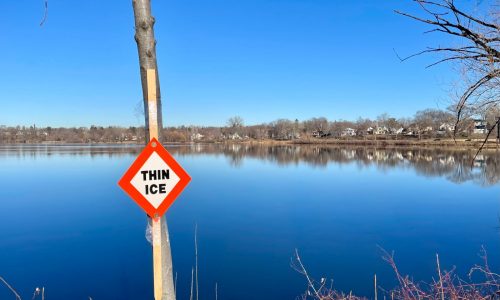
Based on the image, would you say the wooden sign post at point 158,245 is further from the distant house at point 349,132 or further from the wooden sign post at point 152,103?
the distant house at point 349,132

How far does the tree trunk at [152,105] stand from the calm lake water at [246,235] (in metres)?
4.32

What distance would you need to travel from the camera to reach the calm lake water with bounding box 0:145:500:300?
23.1ft

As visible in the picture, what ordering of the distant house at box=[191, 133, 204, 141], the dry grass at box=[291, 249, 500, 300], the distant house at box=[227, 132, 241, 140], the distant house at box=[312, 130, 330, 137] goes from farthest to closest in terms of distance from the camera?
the distant house at box=[191, 133, 204, 141], the distant house at box=[227, 132, 241, 140], the distant house at box=[312, 130, 330, 137], the dry grass at box=[291, 249, 500, 300]

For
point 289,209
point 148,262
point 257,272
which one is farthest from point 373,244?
point 148,262

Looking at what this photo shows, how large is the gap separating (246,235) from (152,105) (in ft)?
26.7

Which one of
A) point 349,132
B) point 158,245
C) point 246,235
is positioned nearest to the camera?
point 158,245

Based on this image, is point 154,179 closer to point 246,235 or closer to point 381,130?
point 246,235

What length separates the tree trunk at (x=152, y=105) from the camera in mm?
2346

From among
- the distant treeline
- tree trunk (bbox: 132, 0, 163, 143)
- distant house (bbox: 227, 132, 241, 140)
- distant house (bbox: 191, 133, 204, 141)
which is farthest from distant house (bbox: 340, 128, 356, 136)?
tree trunk (bbox: 132, 0, 163, 143)

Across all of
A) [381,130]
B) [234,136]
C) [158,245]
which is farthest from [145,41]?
[234,136]

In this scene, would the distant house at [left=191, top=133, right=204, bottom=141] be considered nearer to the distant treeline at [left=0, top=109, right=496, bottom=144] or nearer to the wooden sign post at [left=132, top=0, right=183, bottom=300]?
the distant treeline at [left=0, top=109, right=496, bottom=144]

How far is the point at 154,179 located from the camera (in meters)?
2.21

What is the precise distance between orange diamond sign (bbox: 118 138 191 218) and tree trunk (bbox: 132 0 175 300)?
0.16 m

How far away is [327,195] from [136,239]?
9.47 metres
